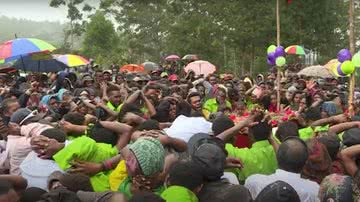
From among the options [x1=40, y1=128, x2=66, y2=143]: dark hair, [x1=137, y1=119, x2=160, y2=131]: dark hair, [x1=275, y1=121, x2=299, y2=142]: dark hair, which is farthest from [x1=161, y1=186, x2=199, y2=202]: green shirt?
[x1=275, y1=121, x2=299, y2=142]: dark hair

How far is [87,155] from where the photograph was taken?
155 inches

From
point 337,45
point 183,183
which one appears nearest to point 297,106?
point 183,183

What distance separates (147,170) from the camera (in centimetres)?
310

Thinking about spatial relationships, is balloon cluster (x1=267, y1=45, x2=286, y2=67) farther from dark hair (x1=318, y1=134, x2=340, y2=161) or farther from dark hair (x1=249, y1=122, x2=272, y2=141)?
dark hair (x1=318, y1=134, x2=340, y2=161)

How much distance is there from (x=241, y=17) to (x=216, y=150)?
21087mm

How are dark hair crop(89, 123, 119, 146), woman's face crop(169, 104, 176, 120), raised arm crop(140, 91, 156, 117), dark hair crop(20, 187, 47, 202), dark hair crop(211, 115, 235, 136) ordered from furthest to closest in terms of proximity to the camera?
raised arm crop(140, 91, 156, 117), woman's face crop(169, 104, 176, 120), dark hair crop(211, 115, 235, 136), dark hair crop(89, 123, 119, 146), dark hair crop(20, 187, 47, 202)

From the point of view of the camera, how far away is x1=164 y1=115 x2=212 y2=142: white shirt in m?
4.94

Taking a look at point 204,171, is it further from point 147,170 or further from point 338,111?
point 338,111

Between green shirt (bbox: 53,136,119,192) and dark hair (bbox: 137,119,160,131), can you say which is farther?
dark hair (bbox: 137,119,160,131)

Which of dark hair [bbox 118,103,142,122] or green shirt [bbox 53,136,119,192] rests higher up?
dark hair [bbox 118,103,142,122]

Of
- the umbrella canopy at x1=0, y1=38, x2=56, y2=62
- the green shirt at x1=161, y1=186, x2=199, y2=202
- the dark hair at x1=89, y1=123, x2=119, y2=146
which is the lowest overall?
the green shirt at x1=161, y1=186, x2=199, y2=202

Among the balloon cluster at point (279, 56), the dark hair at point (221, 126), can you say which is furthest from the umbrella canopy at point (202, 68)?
the dark hair at point (221, 126)

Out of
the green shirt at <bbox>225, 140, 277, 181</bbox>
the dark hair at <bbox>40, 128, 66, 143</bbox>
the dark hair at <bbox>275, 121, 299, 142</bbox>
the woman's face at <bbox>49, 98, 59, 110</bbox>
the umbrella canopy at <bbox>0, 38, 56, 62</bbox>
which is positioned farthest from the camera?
the umbrella canopy at <bbox>0, 38, 56, 62</bbox>

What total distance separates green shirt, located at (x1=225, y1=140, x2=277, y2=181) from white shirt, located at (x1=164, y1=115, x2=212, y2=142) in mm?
597
